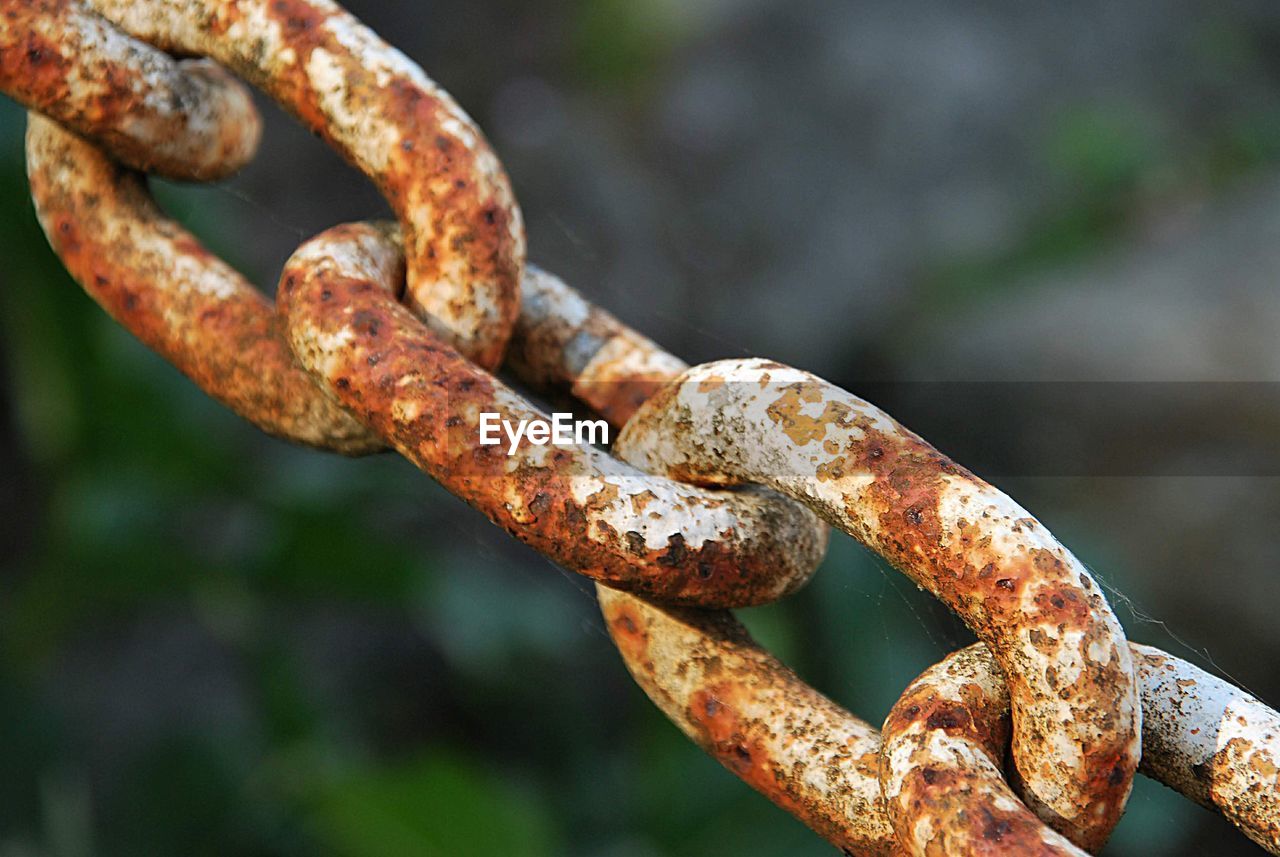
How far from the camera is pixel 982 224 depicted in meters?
4.06

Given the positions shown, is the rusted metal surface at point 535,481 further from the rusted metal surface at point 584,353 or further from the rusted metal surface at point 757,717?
the rusted metal surface at point 584,353

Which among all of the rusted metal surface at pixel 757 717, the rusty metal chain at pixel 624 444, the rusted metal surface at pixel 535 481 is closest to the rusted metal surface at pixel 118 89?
the rusty metal chain at pixel 624 444

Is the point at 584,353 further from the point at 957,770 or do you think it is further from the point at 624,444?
the point at 957,770

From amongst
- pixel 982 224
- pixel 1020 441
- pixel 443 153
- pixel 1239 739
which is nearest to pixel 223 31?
pixel 443 153

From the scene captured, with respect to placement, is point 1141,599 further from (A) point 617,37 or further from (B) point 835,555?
(A) point 617,37

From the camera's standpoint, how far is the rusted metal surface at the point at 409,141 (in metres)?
0.78

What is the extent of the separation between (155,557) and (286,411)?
1.52 metres

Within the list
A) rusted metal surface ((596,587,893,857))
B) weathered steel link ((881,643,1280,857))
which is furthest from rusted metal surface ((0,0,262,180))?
weathered steel link ((881,643,1280,857))

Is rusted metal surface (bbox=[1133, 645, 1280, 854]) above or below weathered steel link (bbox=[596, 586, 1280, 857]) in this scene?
above

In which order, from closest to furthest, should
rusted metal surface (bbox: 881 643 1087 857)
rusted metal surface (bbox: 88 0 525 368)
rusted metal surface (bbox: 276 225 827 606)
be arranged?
rusted metal surface (bbox: 881 643 1087 857), rusted metal surface (bbox: 276 225 827 606), rusted metal surface (bbox: 88 0 525 368)

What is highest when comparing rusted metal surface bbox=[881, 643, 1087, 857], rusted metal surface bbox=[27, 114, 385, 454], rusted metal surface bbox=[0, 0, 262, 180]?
rusted metal surface bbox=[881, 643, 1087, 857]

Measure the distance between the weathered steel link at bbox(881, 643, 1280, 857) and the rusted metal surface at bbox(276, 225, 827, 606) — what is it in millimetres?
123

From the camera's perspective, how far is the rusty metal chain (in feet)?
1.93

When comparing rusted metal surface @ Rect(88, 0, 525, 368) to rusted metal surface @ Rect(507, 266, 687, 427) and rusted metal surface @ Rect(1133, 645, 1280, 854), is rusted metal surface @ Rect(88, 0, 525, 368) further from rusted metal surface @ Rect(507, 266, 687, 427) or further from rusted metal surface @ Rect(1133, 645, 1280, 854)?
rusted metal surface @ Rect(1133, 645, 1280, 854)
